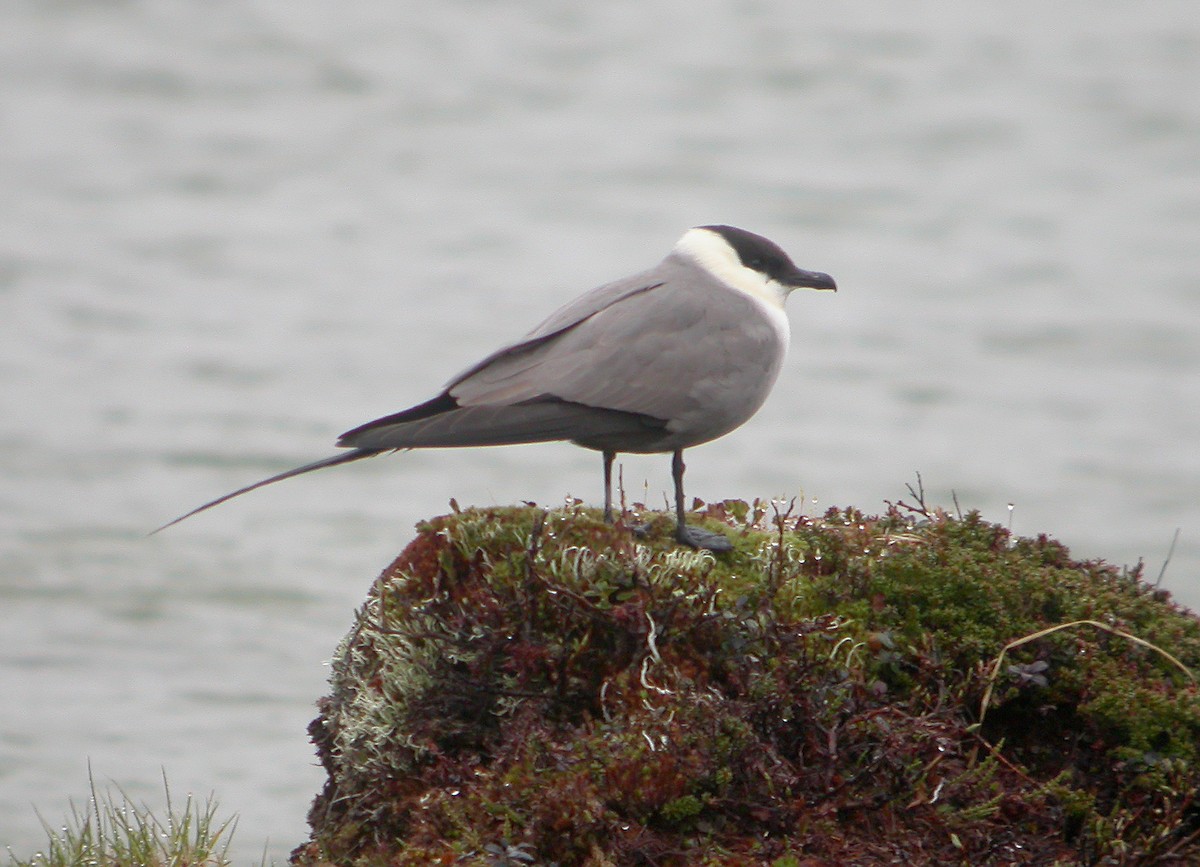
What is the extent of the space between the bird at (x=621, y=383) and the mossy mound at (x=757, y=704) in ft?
1.23

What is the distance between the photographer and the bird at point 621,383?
5750 millimetres

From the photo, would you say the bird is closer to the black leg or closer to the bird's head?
the black leg

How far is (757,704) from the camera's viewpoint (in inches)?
179

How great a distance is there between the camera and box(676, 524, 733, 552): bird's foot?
5.52m

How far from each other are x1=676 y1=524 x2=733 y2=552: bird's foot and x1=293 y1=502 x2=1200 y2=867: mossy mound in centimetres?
6

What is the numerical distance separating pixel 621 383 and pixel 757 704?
178 cm

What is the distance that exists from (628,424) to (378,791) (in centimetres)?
173

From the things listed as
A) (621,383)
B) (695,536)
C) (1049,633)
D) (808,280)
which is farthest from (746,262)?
(1049,633)

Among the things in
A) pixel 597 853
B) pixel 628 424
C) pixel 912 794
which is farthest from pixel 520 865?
pixel 628 424

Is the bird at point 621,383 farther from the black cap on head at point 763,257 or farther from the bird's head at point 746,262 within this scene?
the black cap on head at point 763,257

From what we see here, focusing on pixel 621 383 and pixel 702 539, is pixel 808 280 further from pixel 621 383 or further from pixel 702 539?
pixel 702 539

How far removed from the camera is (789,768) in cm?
446

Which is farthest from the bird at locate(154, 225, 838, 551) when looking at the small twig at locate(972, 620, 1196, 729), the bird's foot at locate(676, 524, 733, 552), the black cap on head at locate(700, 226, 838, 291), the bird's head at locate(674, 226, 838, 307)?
the small twig at locate(972, 620, 1196, 729)

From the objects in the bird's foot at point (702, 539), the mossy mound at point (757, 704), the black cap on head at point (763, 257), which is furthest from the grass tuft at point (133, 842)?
the black cap on head at point (763, 257)
